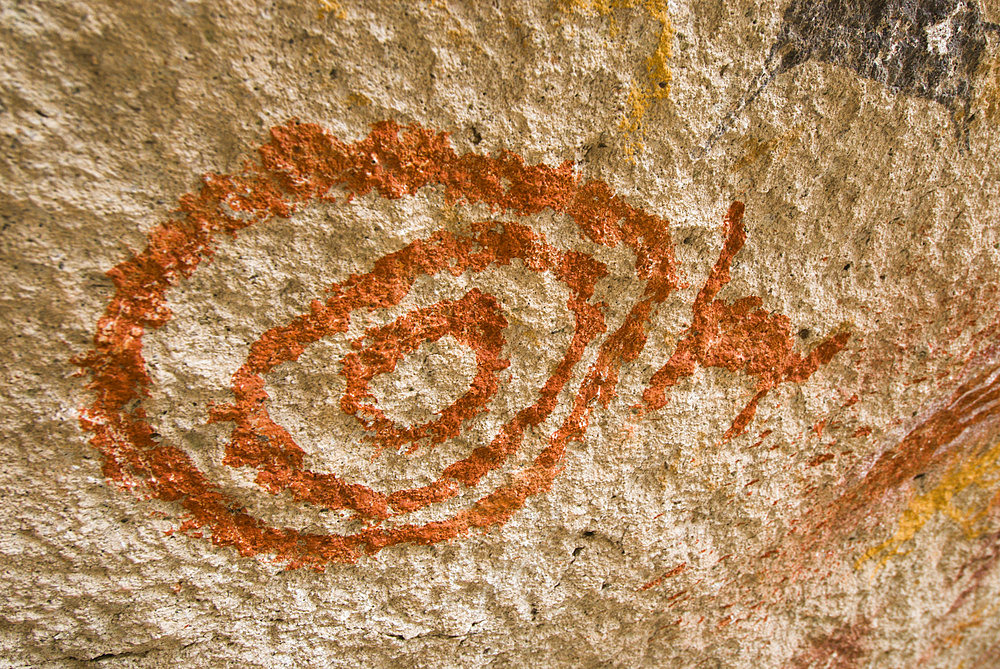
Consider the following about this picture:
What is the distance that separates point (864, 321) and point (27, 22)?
1.08 m

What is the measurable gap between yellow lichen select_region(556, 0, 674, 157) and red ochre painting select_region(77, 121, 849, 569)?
0.26 ft

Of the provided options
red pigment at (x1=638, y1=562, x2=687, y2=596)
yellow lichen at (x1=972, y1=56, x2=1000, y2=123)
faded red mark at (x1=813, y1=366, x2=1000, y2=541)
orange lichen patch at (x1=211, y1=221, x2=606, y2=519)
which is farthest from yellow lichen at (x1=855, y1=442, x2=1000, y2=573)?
orange lichen patch at (x1=211, y1=221, x2=606, y2=519)

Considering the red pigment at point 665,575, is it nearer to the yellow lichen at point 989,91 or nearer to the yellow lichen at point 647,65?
the yellow lichen at point 647,65

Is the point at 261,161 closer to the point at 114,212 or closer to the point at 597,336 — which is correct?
the point at 114,212

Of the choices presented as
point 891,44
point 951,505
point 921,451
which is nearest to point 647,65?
point 891,44

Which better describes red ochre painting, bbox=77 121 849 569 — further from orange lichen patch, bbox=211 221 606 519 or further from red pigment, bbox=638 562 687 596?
red pigment, bbox=638 562 687 596

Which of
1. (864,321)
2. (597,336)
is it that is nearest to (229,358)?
(597,336)

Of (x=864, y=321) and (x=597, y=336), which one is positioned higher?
(x=864, y=321)

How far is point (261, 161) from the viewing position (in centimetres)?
53

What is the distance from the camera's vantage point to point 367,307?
609 mm

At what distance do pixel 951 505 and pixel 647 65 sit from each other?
1070 mm

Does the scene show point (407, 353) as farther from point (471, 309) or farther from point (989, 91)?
point (989, 91)

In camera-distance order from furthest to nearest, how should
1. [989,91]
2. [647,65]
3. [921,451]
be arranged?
A: [921,451], [989,91], [647,65]

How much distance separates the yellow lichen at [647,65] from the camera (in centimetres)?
58
